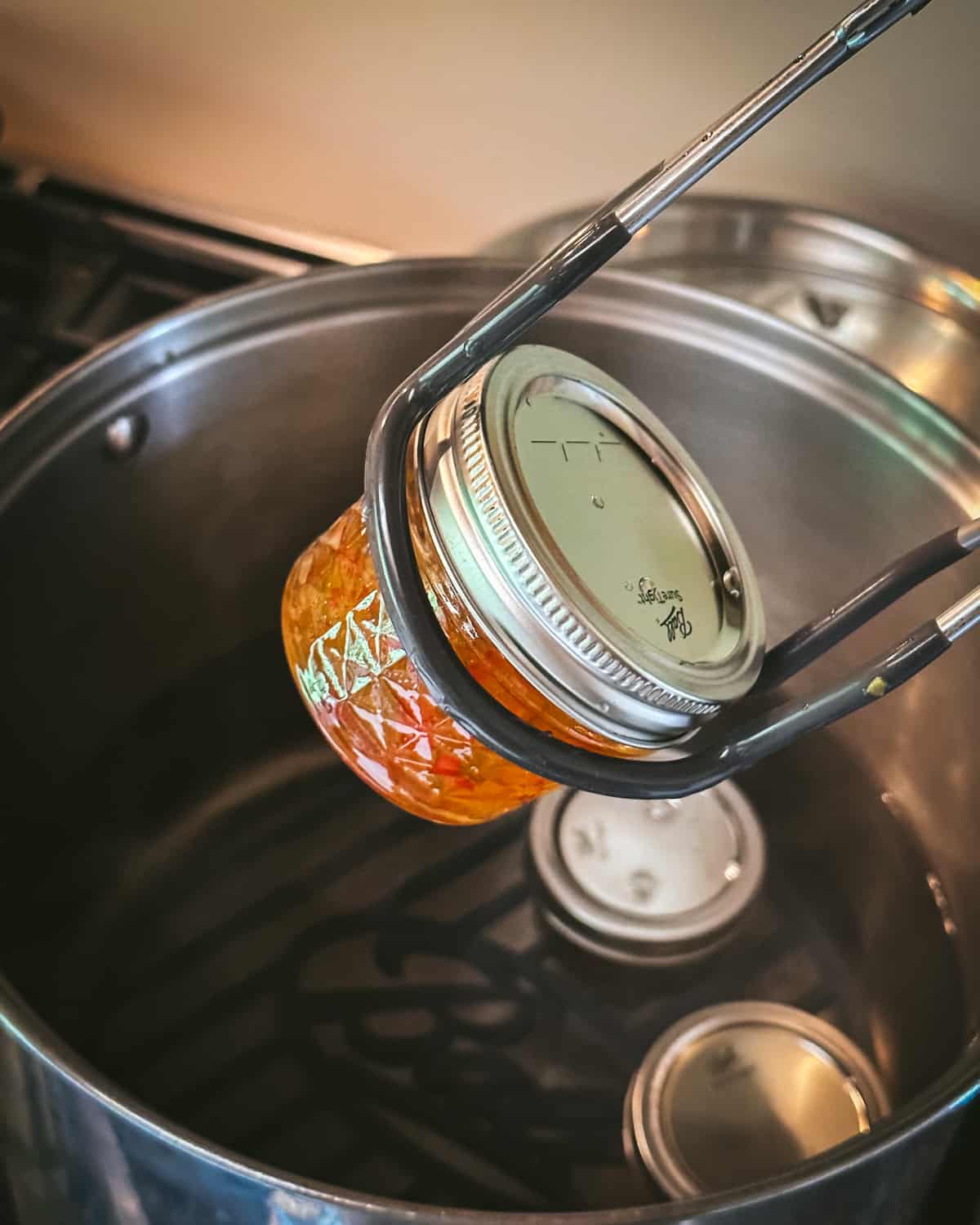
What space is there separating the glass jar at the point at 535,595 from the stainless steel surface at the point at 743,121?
67 millimetres

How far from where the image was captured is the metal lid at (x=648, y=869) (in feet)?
2.06

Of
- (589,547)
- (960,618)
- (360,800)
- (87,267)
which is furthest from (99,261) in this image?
(960,618)

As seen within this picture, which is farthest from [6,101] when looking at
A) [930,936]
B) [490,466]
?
[930,936]

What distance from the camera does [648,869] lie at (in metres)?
0.65

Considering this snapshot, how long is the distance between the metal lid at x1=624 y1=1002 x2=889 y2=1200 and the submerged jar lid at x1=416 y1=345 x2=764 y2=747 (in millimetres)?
245

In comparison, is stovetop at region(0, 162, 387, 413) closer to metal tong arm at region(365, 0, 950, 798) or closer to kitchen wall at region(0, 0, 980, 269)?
kitchen wall at region(0, 0, 980, 269)

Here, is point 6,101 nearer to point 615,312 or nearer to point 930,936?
point 615,312

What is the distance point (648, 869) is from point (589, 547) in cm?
30

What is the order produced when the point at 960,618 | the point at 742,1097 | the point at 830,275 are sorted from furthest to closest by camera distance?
the point at 830,275 → the point at 742,1097 → the point at 960,618

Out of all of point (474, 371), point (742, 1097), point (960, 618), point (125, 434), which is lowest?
point (742, 1097)

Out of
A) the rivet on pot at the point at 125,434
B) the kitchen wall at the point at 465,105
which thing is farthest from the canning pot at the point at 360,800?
the kitchen wall at the point at 465,105

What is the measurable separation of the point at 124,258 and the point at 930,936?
1.99 feet

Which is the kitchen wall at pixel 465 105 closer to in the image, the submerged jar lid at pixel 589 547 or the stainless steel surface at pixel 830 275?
the stainless steel surface at pixel 830 275

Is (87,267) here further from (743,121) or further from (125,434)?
(743,121)
